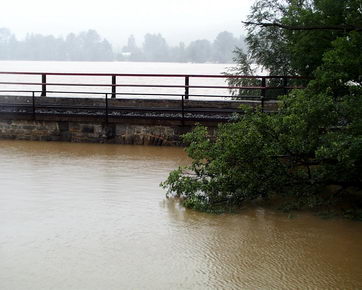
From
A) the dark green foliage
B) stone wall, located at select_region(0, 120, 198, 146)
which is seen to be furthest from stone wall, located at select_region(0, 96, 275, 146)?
the dark green foliage

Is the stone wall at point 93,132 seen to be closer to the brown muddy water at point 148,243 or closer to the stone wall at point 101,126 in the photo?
the stone wall at point 101,126

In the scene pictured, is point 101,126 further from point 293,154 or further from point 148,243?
point 148,243

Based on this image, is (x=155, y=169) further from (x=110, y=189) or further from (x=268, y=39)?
(x=268, y=39)

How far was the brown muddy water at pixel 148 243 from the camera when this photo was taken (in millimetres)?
5965

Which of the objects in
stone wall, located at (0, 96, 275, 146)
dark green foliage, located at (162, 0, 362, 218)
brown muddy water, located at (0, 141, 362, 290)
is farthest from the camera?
→ stone wall, located at (0, 96, 275, 146)

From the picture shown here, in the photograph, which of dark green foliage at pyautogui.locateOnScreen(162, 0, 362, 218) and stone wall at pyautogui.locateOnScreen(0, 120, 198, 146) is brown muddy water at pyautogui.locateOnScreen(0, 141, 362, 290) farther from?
stone wall at pyautogui.locateOnScreen(0, 120, 198, 146)

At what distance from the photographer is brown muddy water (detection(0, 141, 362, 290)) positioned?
5965 millimetres

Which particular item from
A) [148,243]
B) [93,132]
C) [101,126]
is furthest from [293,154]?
[93,132]

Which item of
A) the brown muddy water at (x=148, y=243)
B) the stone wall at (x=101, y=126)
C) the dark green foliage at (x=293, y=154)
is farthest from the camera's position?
the stone wall at (x=101, y=126)

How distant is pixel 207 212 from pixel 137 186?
6.18 feet

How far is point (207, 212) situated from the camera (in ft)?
28.0

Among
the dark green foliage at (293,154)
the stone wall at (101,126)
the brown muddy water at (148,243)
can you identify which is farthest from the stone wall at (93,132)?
the dark green foliage at (293,154)

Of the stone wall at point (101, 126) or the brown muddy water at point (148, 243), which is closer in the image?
the brown muddy water at point (148, 243)

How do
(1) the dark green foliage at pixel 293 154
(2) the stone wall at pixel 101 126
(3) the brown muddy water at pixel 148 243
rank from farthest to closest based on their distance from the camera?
(2) the stone wall at pixel 101 126 < (1) the dark green foliage at pixel 293 154 < (3) the brown muddy water at pixel 148 243
